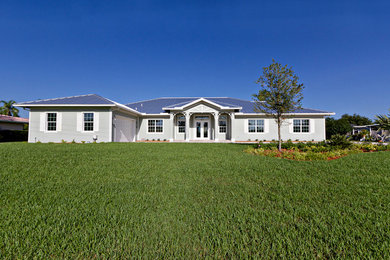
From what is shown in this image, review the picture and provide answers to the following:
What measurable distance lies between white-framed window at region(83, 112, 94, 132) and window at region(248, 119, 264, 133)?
14.4 metres

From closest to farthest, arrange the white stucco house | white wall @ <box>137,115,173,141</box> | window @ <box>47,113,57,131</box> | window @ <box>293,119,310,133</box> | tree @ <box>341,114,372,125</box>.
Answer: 1. the white stucco house
2. window @ <box>47,113,57,131</box>
3. window @ <box>293,119,310,133</box>
4. white wall @ <box>137,115,173,141</box>
5. tree @ <box>341,114,372,125</box>

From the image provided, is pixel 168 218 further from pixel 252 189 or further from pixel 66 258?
pixel 252 189

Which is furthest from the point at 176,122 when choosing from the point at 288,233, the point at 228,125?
the point at 288,233

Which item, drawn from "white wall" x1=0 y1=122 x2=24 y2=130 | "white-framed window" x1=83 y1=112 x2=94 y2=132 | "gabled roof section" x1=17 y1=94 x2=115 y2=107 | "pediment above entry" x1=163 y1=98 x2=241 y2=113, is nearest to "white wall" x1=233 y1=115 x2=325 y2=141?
"pediment above entry" x1=163 y1=98 x2=241 y2=113

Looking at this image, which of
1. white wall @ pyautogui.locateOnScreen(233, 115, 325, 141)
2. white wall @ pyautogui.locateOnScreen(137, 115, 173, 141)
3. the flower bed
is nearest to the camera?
the flower bed

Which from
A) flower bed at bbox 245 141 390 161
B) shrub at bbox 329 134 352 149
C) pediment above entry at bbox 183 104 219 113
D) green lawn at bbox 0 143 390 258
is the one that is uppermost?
pediment above entry at bbox 183 104 219 113

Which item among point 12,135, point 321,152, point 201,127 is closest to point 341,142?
point 321,152

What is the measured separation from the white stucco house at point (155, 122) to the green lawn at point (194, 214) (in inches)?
403

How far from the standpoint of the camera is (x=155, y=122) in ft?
63.5

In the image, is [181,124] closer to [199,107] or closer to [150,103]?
[199,107]

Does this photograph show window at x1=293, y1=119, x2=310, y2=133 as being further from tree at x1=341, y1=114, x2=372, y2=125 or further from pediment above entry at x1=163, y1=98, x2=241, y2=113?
tree at x1=341, y1=114, x2=372, y2=125

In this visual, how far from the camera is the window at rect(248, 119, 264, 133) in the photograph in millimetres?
18719

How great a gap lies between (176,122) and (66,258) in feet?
58.0

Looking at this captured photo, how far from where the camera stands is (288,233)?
2273 mm
